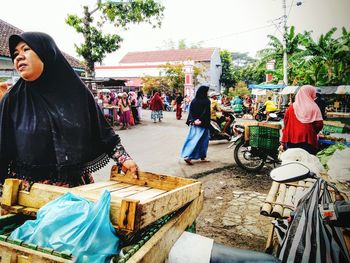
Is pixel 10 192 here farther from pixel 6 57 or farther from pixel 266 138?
pixel 6 57

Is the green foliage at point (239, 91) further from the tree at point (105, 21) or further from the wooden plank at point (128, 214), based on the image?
the wooden plank at point (128, 214)

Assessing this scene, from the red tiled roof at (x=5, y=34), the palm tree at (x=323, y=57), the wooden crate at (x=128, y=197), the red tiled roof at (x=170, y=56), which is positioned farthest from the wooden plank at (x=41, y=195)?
the red tiled roof at (x=170, y=56)

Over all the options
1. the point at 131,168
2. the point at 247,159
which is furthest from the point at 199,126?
the point at 131,168

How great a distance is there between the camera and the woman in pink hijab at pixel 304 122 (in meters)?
4.89

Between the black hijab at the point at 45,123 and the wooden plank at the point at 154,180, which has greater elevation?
the black hijab at the point at 45,123

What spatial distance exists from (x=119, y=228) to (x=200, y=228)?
2675 millimetres

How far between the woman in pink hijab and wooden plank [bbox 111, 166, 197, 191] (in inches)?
131

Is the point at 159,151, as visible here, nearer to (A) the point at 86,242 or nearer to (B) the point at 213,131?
(B) the point at 213,131

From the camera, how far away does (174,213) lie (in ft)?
6.29

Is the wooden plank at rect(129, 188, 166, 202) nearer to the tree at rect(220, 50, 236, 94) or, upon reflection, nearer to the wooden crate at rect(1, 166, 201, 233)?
the wooden crate at rect(1, 166, 201, 233)

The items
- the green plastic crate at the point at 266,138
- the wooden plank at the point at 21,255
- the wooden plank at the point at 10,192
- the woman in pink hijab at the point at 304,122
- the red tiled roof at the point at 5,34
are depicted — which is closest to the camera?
the wooden plank at the point at 21,255

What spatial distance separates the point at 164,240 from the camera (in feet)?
5.20

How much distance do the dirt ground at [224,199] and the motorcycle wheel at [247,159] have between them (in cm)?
14

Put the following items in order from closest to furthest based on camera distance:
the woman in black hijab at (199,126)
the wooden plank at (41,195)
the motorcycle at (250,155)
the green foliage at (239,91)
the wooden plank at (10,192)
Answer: the wooden plank at (41,195) → the wooden plank at (10,192) → the motorcycle at (250,155) → the woman in black hijab at (199,126) → the green foliage at (239,91)
